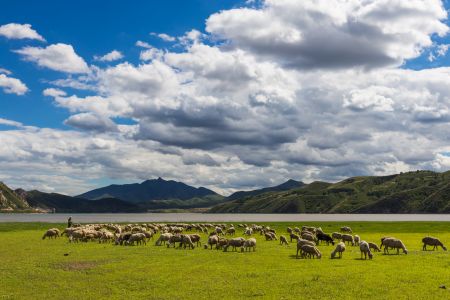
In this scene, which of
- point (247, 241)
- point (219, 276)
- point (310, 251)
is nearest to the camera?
point (219, 276)

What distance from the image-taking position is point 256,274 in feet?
92.6

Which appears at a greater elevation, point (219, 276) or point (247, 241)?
point (247, 241)

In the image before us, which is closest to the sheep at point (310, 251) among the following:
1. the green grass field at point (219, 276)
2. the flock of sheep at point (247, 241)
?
the flock of sheep at point (247, 241)

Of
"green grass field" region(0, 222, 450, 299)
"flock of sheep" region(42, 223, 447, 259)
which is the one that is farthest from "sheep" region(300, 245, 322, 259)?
"green grass field" region(0, 222, 450, 299)

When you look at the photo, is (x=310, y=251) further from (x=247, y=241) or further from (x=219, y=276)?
(x=219, y=276)

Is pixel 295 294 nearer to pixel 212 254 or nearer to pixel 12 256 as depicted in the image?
pixel 212 254

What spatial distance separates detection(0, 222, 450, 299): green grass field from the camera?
22812 mm

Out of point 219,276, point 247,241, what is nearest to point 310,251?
point 247,241

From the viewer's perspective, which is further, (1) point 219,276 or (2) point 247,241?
(2) point 247,241

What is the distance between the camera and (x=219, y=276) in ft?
91.6

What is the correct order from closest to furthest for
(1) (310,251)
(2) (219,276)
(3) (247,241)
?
(2) (219,276) < (1) (310,251) < (3) (247,241)

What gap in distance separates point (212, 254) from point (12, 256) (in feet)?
60.6

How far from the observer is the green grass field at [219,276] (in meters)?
22.8

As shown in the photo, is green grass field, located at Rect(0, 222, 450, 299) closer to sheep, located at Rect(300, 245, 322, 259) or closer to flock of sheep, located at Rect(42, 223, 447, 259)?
sheep, located at Rect(300, 245, 322, 259)
